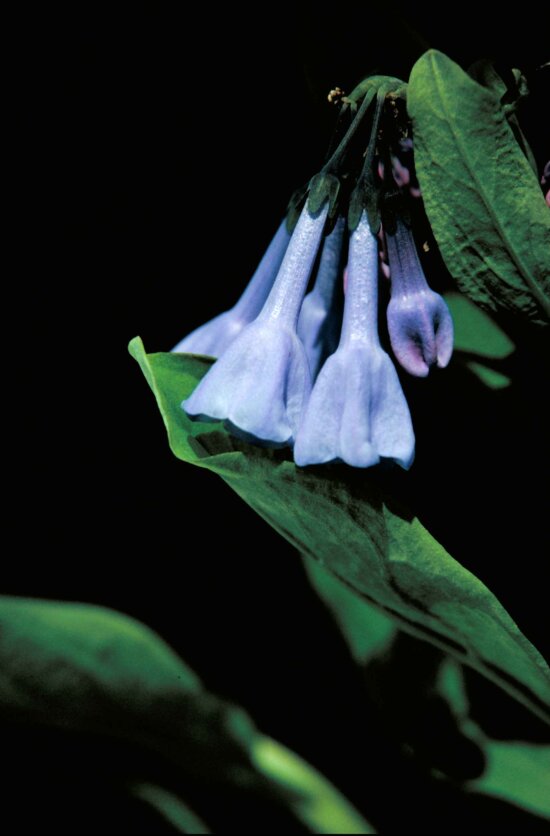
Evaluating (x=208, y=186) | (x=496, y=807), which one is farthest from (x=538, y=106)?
(x=496, y=807)

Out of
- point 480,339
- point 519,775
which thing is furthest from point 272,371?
point 519,775

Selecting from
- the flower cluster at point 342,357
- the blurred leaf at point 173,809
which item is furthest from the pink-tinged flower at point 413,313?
the blurred leaf at point 173,809

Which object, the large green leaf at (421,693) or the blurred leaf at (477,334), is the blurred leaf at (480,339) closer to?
the blurred leaf at (477,334)

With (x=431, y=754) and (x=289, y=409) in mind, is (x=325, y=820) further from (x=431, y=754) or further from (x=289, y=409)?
(x=289, y=409)

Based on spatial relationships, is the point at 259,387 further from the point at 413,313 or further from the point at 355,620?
the point at 355,620

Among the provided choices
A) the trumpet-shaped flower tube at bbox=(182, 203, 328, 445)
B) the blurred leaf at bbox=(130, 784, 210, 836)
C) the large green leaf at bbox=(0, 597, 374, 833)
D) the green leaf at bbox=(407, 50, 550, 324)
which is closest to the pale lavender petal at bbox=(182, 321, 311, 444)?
the trumpet-shaped flower tube at bbox=(182, 203, 328, 445)

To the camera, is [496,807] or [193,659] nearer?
[496,807]
